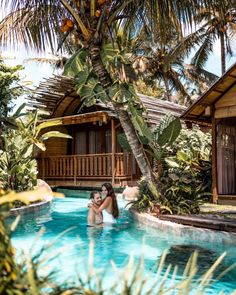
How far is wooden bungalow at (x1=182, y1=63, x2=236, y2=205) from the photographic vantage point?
1193 cm

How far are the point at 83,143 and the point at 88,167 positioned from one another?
129 inches

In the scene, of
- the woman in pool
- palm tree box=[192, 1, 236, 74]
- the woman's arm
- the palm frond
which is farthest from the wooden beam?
the palm frond

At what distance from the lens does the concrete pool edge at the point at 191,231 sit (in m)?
7.71

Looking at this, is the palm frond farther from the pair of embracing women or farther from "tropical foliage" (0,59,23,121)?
the pair of embracing women

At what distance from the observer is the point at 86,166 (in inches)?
776

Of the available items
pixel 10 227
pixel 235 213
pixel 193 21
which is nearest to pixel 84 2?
pixel 193 21

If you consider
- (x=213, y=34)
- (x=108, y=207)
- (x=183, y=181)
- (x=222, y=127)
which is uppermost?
(x=213, y=34)

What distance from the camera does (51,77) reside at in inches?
848

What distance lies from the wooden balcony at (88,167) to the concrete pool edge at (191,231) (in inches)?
329

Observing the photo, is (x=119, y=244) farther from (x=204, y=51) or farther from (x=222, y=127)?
(x=204, y=51)

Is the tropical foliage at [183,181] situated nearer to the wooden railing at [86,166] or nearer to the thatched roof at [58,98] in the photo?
the wooden railing at [86,166]

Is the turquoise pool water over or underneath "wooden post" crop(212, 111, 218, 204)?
underneath

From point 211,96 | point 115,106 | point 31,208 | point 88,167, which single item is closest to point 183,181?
point 115,106

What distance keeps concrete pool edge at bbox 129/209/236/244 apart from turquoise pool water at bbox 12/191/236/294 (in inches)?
4.0
